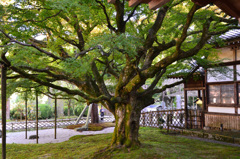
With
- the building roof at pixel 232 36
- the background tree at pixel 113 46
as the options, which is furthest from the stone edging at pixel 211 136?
the building roof at pixel 232 36

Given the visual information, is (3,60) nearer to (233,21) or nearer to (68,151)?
(68,151)

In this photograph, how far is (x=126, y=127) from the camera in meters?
8.38

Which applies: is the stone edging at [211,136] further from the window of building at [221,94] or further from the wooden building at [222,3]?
the wooden building at [222,3]

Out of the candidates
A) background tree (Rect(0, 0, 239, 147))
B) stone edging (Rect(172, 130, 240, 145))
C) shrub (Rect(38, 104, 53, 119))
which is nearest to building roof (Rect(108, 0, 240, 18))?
background tree (Rect(0, 0, 239, 147))

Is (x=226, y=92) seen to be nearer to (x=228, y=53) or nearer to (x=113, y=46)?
(x=228, y=53)

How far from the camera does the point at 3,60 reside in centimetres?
620

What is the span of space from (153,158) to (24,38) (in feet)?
19.2

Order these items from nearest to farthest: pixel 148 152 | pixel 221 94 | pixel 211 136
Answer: pixel 148 152, pixel 211 136, pixel 221 94

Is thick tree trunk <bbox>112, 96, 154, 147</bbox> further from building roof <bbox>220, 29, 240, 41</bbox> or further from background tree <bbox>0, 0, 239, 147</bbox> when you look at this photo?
building roof <bbox>220, 29, 240, 41</bbox>

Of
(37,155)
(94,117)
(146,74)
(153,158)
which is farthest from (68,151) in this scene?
(94,117)

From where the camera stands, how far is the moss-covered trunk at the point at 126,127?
8344 mm

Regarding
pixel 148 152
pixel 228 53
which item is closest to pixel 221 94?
pixel 228 53

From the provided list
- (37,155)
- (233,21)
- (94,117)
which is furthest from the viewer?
(94,117)

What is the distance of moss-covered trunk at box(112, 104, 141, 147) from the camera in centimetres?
834
